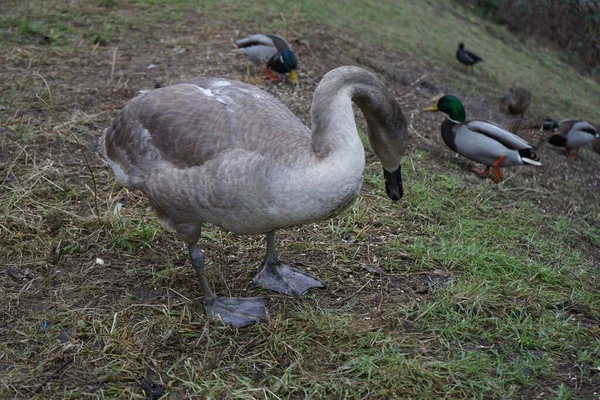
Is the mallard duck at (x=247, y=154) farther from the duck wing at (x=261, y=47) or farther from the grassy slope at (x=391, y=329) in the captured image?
the duck wing at (x=261, y=47)

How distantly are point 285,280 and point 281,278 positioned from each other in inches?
1.2

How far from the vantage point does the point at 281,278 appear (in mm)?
4070

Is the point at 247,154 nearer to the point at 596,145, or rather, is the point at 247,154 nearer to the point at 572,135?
the point at 572,135

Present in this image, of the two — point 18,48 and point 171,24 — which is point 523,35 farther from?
point 18,48

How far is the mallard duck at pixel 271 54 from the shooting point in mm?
7270

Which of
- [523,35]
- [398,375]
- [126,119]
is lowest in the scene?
[523,35]

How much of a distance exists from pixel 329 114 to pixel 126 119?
136 cm

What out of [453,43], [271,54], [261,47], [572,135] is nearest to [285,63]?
[271,54]

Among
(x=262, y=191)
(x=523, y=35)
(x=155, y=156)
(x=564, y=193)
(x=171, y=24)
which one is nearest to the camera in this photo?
(x=262, y=191)

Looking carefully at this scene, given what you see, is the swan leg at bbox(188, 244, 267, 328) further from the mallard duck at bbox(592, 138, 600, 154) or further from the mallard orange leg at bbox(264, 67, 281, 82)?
the mallard duck at bbox(592, 138, 600, 154)

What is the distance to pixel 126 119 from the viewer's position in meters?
3.93

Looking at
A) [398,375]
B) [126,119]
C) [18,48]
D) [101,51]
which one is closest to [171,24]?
[101,51]

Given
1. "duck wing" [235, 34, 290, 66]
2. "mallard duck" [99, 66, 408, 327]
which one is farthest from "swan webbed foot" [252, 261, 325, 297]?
"duck wing" [235, 34, 290, 66]

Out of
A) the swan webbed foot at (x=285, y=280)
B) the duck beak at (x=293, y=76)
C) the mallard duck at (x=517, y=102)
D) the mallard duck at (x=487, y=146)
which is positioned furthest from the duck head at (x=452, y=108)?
the swan webbed foot at (x=285, y=280)
